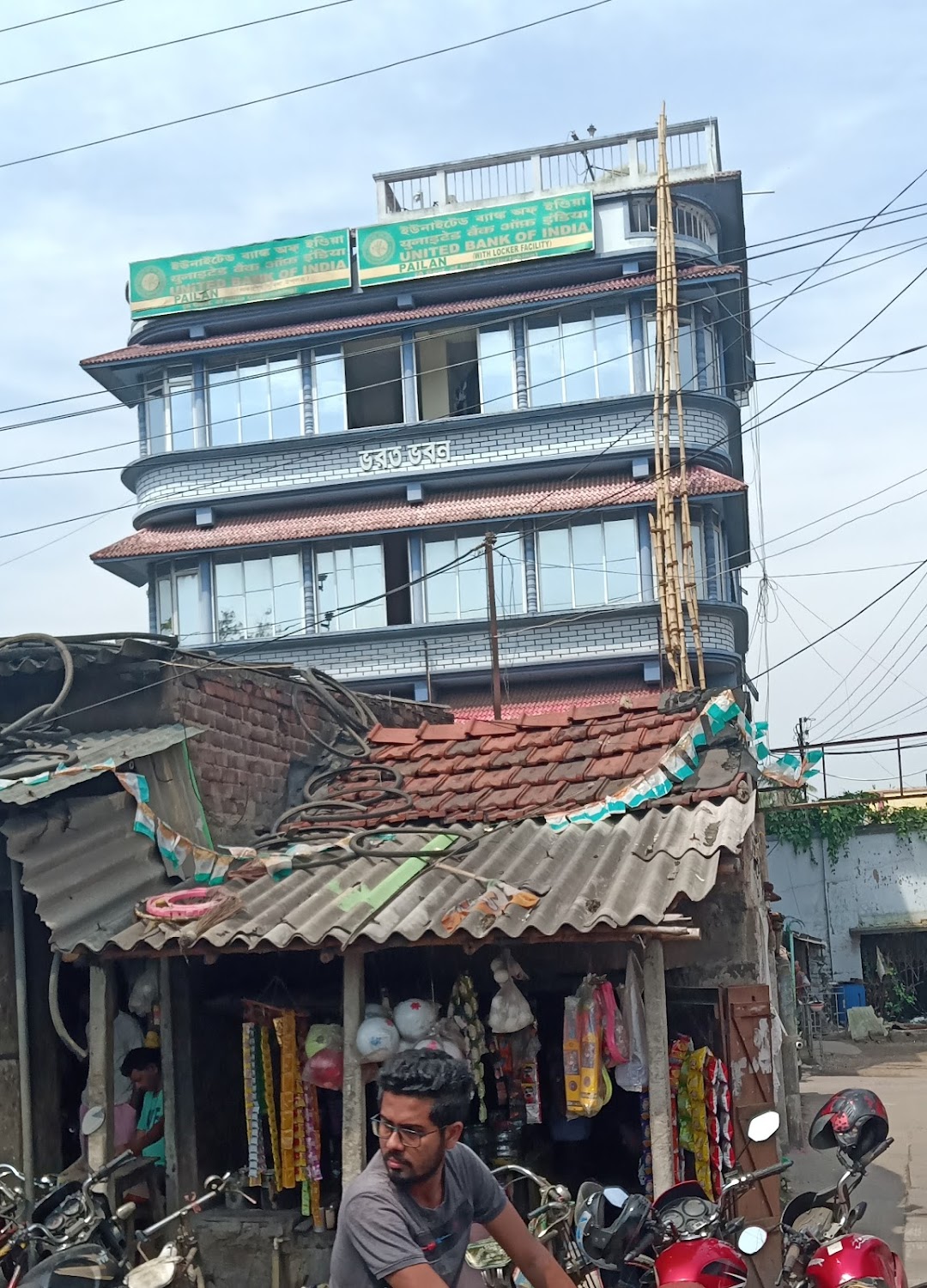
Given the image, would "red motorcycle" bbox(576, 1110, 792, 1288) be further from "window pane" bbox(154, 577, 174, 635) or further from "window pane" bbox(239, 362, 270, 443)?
"window pane" bbox(239, 362, 270, 443)

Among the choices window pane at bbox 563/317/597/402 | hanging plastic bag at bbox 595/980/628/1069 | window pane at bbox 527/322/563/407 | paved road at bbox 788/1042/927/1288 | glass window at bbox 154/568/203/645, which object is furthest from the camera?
glass window at bbox 154/568/203/645

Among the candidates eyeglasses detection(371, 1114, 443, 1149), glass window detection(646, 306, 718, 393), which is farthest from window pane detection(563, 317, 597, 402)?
eyeglasses detection(371, 1114, 443, 1149)

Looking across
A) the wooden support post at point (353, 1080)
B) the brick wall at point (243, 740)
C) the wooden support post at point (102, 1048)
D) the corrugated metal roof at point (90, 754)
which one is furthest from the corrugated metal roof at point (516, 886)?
the brick wall at point (243, 740)

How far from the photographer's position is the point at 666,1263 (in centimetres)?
539

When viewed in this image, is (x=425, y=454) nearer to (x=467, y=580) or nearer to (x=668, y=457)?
(x=467, y=580)

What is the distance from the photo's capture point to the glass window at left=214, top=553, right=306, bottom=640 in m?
25.9

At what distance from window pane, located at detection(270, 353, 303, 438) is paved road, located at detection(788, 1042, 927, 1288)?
1515cm

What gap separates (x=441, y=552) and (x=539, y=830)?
16801 millimetres

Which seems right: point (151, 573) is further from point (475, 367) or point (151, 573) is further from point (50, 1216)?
point (50, 1216)

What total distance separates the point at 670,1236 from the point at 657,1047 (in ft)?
5.80

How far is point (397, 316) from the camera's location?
25.7 m

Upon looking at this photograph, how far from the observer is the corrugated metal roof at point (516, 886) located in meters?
7.09

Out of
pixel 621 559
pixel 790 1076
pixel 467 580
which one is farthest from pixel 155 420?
pixel 790 1076

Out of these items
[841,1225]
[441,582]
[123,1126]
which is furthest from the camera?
[441,582]
